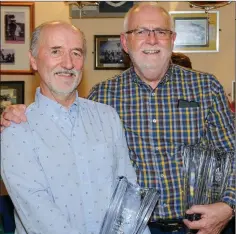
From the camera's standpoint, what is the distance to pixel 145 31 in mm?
1779

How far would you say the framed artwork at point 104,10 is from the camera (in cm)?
352

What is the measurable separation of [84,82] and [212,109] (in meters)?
1.89

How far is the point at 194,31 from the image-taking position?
137 inches

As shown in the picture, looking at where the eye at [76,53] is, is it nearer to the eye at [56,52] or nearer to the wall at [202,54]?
the eye at [56,52]

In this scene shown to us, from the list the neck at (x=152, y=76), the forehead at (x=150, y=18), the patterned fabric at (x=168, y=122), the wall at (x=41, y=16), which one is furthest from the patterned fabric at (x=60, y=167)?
the wall at (x=41, y=16)

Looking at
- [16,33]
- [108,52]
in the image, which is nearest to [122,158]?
[108,52]

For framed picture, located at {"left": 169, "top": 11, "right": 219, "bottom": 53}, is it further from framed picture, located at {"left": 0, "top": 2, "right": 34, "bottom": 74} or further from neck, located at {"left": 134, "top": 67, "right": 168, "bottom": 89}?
neck, located at {"left": 134, "top": 67, "right": 168, "bottom": 89}

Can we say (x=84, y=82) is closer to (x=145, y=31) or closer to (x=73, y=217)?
(x=145, y=31)

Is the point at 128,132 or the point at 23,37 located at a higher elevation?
the point at 23,37

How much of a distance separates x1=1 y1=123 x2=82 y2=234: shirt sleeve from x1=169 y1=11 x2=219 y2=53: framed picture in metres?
2.31

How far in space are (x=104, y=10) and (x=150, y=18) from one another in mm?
1834

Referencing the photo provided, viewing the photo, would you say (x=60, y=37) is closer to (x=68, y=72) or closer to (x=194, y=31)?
(x=68, y=72)

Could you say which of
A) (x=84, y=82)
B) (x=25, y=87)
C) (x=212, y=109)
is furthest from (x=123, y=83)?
(x=25, y=87)

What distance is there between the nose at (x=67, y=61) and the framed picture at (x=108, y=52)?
2.06 metres
